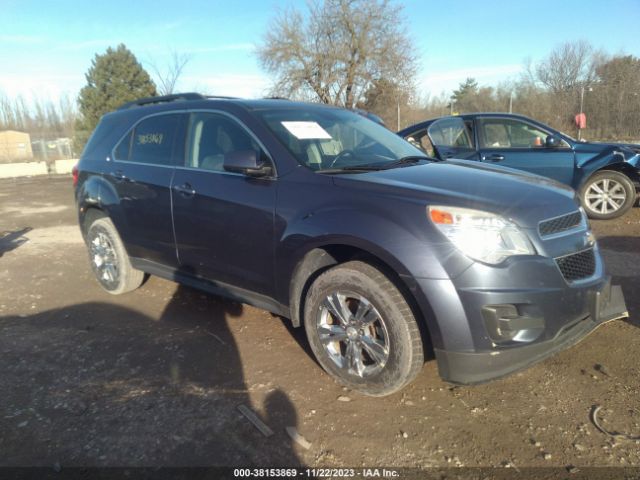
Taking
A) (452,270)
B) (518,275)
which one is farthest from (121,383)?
(518,275)

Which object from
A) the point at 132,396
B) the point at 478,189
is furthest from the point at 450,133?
the point at 132,396

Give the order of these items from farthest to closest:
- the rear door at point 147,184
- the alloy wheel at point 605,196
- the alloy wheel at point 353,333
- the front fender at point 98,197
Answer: the alloy wheel at point 605,196, the front fender at point 98,197, the rear door at point 147,184, the alloy wheel at point 353,333

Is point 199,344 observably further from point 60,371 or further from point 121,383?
point 60,371

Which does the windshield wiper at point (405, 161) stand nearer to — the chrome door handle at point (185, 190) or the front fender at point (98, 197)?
the chrome door handle at point (185, 190)

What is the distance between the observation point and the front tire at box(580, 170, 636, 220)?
7.03 meters

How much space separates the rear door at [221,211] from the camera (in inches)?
124

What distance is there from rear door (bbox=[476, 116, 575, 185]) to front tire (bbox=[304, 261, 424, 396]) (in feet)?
16.3

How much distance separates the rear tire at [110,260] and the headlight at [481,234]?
10.7ft

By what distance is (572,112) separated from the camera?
72.4 ft

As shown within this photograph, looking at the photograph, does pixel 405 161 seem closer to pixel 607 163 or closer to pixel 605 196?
pixel 607 163

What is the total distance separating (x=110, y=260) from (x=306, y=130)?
2.58 m

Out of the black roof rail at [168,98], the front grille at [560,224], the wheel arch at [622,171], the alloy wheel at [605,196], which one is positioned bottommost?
the alloy wheel at [605,196]

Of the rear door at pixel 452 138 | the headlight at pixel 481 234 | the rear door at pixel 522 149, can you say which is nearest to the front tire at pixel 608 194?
the rear door at pixel 522 149

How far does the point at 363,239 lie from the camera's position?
8.55ft
